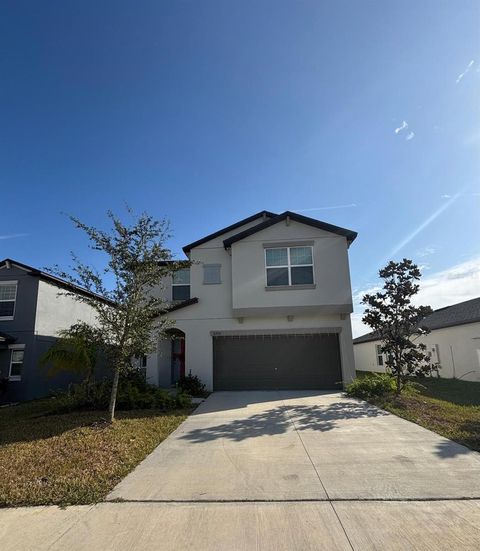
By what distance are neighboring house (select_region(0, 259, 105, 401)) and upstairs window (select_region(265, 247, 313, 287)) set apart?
28.3ft

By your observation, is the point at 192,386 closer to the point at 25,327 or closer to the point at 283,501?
the point at 25,327

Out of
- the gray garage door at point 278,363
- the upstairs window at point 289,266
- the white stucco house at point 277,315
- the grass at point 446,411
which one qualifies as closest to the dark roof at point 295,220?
the white stucco house at point 277,315

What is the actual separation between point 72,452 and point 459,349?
18658 mm

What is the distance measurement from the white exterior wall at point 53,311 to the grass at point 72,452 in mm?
6222

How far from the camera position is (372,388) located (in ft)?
38.8

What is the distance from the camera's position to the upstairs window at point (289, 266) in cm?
1401

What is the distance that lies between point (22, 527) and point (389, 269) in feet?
38.5

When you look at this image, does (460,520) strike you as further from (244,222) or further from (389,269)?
(244,222)

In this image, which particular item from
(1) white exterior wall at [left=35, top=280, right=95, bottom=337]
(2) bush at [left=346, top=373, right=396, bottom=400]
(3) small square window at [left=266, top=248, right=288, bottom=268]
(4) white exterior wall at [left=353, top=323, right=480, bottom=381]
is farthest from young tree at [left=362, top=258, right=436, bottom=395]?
(1) white exterior wall at [left=35, top=280, right=95, bottom=337]

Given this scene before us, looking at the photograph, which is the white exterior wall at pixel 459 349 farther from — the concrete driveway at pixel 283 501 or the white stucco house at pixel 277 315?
the concrete driveway at pixel 283 501

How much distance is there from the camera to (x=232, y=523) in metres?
3.66

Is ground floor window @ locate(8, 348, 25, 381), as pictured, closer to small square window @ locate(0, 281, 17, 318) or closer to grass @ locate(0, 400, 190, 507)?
small square window @ locate(0, 281, 17, 318)

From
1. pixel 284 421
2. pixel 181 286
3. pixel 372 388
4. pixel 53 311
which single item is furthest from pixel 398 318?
pixel 53 311

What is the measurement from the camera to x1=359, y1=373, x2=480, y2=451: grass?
23.2 ft
